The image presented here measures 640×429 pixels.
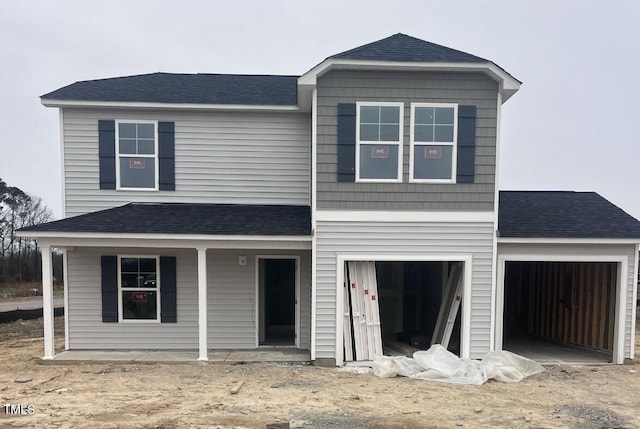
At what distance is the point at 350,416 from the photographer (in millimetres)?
5164

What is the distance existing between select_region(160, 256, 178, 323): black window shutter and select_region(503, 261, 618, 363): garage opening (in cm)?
755

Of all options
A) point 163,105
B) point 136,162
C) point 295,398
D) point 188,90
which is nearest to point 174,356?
point 295,398

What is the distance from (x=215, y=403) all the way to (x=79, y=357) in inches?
152

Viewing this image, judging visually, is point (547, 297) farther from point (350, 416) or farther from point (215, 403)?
point (215, 403)

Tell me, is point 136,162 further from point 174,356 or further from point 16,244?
point 16,244

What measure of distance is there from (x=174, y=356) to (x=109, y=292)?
1991 mm

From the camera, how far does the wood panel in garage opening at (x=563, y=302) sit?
8.46 metres

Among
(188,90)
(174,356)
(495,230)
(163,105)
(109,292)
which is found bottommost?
(174,356)

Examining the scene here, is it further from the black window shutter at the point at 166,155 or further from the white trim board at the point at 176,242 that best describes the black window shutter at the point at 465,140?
the black window shutter at the point at 166,155

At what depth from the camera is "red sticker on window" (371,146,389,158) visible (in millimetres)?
7445

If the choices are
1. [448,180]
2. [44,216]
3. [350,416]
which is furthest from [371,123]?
[44,216]

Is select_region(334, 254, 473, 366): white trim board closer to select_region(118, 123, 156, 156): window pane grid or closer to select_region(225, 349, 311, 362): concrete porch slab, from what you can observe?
select_region(225, 349, 311, 362): concrete porch slab

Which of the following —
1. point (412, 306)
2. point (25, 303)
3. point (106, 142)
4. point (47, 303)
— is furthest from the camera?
point (25, 303)

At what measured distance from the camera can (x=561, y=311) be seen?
9820mm
